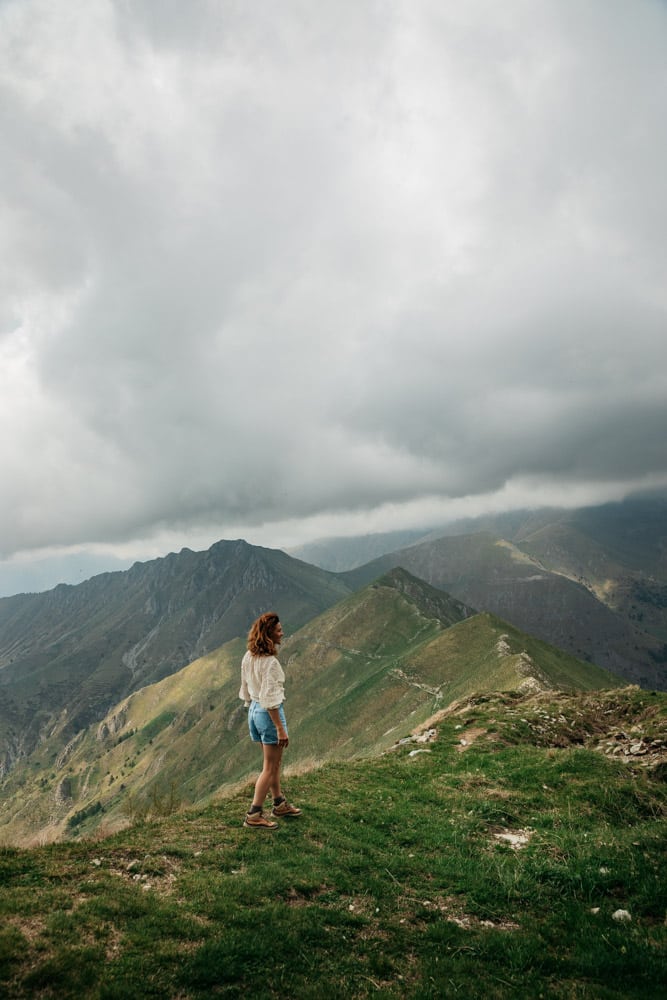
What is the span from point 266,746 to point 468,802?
764 cm

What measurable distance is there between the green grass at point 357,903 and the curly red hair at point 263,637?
4.37 m

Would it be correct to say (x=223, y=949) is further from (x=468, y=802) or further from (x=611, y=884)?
(x=468, y=802)

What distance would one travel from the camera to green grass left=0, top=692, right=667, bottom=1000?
6.43 m

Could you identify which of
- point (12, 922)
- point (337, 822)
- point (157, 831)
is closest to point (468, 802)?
point (337, 822)

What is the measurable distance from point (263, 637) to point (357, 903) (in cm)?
582

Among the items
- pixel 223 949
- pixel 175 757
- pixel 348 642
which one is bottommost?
pixel 175 757

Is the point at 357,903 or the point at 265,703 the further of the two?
the point at 265,703

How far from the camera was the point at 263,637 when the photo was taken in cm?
1234

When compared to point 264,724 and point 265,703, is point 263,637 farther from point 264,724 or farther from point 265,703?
point 264,724

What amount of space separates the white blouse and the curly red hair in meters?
0.16

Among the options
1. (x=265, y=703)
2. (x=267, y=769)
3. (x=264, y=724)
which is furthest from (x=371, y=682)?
(x=265, y=703)

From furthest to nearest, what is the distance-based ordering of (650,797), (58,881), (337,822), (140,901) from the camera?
(650,797) → (337,822) → (58,881) → (140,901)

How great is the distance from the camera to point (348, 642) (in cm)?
17525

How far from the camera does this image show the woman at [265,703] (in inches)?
468
